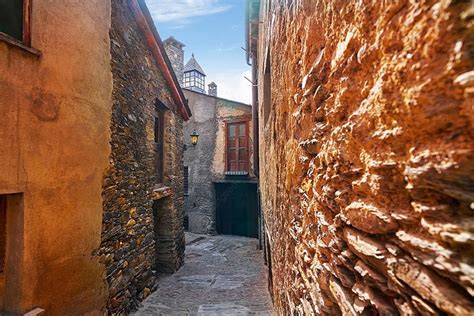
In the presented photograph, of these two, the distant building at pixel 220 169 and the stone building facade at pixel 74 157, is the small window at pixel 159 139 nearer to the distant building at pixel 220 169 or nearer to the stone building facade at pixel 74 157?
the stone building facade at pixel 74 157

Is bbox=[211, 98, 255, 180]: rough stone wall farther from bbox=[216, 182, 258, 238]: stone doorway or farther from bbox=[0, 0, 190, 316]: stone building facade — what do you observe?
bbox=[0, 0, 190, 316]: stone building facade

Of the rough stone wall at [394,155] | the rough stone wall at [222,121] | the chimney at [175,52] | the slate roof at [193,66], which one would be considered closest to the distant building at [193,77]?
the slate roof at [193,66]

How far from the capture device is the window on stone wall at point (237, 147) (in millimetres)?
10758

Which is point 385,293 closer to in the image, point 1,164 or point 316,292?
point 316,292

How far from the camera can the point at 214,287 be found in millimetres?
5918

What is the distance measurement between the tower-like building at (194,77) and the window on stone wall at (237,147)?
7291 mm

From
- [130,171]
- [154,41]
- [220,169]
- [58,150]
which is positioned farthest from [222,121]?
[58,150]

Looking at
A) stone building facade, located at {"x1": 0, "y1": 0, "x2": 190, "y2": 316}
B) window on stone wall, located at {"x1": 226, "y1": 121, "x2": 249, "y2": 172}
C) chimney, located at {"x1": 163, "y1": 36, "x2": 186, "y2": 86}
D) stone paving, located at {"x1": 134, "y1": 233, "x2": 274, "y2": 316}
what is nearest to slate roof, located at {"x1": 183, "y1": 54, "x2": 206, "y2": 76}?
chimney, located at {"x1": 163, "y1": 36, "x2": 186, "y2": 86}

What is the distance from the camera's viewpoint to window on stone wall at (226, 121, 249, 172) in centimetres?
1076

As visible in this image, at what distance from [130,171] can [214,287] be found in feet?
10.5

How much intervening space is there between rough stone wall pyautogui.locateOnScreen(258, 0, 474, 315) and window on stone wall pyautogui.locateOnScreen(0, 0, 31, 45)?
9.62 ft

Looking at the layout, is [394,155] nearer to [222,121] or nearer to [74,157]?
[74,157]

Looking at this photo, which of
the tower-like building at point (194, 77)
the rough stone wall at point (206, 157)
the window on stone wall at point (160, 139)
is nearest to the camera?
the window on stone wall at point (160, 139)

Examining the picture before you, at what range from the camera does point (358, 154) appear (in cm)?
97
